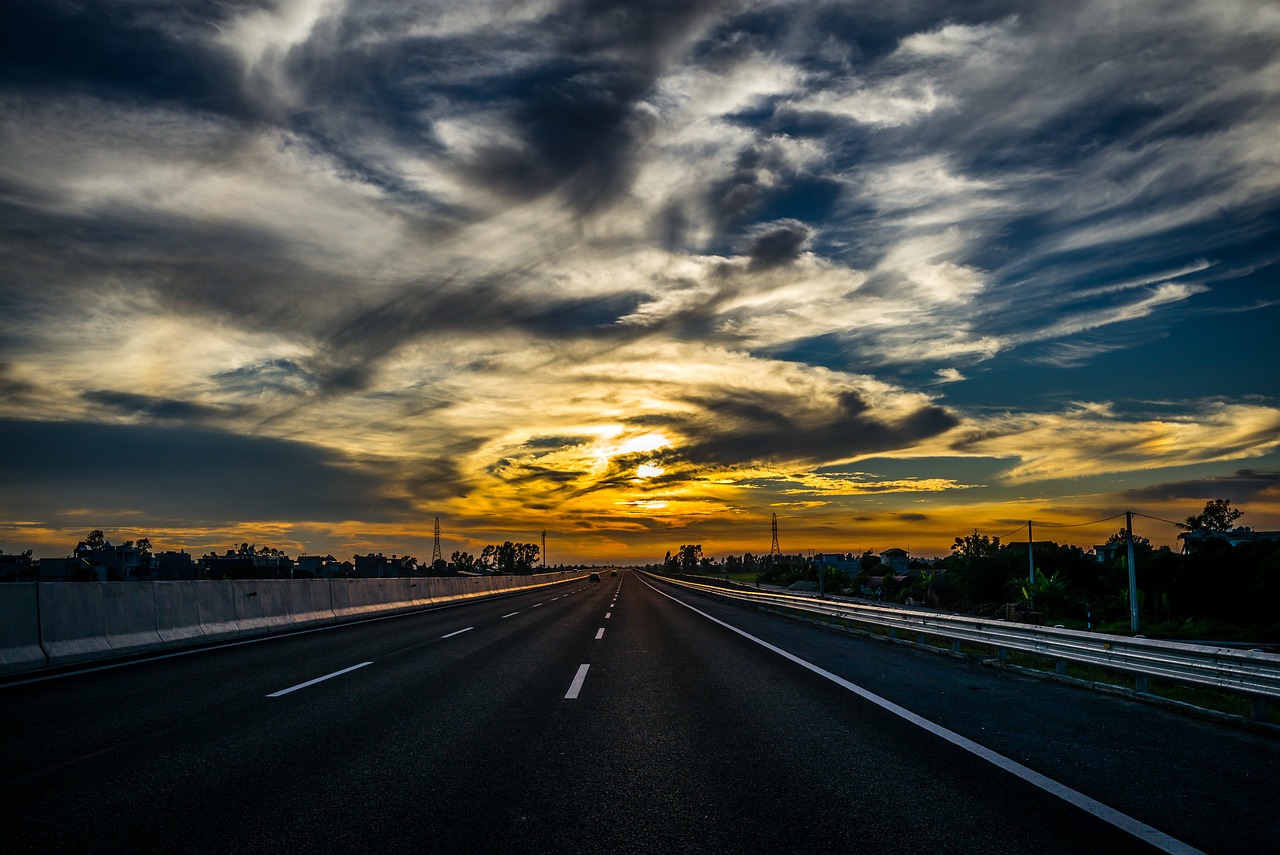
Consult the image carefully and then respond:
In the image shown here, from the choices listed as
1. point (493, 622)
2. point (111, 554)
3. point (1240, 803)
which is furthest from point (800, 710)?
point (111, 554)

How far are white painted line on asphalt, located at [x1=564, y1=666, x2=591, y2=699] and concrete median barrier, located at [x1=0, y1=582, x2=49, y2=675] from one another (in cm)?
732

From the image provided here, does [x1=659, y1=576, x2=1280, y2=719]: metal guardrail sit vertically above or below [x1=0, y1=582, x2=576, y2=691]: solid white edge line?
above

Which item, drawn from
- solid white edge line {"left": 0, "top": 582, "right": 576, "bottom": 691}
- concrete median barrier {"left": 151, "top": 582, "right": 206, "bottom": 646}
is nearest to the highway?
solid white edge line {"left": 0, "top": 582, "right": 576, "bottom": 691}

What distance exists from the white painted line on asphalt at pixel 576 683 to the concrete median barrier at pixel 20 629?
7.32 m

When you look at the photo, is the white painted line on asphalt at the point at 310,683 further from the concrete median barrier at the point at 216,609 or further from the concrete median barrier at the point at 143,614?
the concrete median barrier at the point at 216,609

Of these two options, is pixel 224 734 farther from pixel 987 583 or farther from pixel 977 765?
pixel 987 583

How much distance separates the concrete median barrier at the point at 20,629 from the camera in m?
10.2

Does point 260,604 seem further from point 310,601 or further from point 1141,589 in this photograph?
point 1141,589

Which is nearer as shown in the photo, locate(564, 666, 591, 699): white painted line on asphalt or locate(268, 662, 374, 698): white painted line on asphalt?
locate(268, 662, 374, 698): white painted line on asphalt

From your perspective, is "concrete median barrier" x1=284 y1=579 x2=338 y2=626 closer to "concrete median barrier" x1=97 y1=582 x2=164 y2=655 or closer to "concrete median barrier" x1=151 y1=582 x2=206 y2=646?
"concrete median barrier" x1=151 y1=582 x2=206 y2=646

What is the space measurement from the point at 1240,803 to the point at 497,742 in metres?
5.30

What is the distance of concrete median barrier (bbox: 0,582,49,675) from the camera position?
10.2 meters

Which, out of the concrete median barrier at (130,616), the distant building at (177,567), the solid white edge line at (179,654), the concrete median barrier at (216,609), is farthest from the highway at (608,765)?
the distant building at (177,567)

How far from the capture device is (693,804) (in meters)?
4.89
